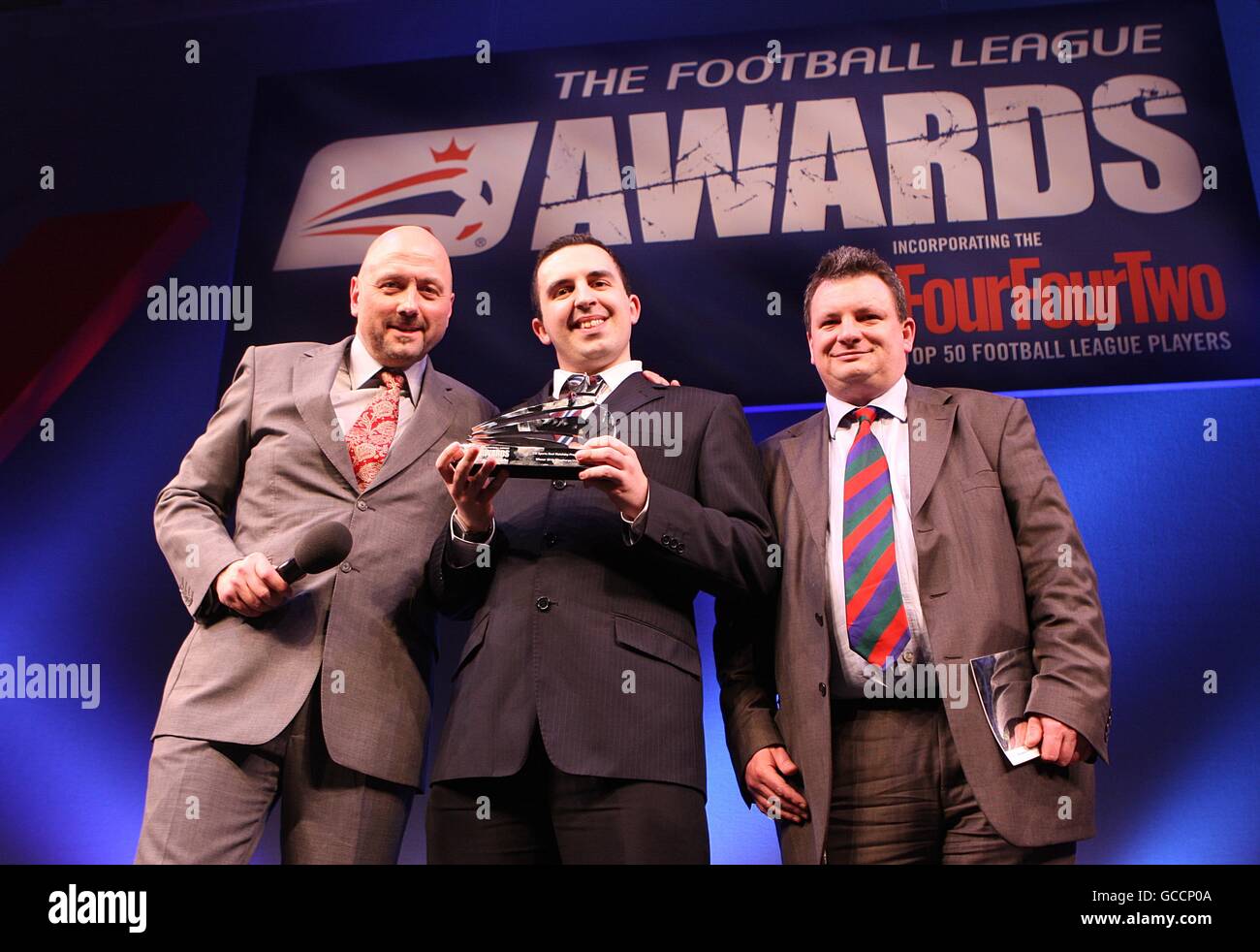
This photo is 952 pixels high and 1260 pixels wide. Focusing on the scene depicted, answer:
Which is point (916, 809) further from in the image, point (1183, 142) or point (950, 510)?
point (1183, 142)

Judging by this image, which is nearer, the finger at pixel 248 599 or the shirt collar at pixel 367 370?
the finger at pixel 248 599

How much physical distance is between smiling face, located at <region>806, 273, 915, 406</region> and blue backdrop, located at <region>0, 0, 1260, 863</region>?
56 cm

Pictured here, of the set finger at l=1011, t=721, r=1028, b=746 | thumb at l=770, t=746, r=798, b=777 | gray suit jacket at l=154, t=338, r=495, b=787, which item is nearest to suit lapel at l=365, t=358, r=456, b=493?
gray suit jacket at l=154, t=338, r=495, b=787

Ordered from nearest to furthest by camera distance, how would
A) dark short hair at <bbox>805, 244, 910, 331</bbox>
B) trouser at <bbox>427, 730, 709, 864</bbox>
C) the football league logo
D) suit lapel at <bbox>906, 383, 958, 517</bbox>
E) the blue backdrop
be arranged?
trouser at <bbox>427, 730, 709, 864</bbox> < suit lapel at <bbox>906, 383, 958, 517</bbox> < dark short hair at <bbox>805, 244, 910, 331</bbox> < the blue backdrop < the football league logo

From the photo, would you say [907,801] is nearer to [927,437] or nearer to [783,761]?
[783,761]

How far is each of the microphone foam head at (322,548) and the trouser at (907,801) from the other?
3.76 feet

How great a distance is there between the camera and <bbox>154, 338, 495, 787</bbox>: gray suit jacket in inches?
97.9

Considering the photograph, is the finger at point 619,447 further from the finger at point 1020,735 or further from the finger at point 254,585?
the finger at point 1020,735

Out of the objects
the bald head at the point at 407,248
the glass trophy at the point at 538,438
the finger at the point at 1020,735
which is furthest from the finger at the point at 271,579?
the finger at the point at 1020,735

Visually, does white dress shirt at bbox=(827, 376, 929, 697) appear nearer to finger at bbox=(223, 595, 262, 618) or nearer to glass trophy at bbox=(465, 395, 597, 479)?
glass trophy at bbox=(465, 395, 597, 479)

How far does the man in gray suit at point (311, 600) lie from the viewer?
2.45 meters

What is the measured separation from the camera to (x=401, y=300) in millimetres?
2898

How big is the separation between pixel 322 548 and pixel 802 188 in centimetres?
192
